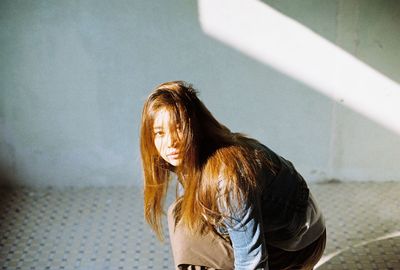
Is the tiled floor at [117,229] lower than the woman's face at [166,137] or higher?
lower

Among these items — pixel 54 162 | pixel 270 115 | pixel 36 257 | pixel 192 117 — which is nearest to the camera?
pixel 192 117

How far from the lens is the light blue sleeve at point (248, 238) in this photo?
120 centimetres

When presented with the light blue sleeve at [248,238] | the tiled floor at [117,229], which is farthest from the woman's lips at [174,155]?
the tiled floor at [117,229]

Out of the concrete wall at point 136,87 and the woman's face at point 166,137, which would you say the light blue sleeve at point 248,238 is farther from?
the concrete wall at point 136,87

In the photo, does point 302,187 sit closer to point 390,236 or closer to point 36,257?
point 390,236

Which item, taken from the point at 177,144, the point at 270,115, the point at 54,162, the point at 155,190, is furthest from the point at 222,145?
the point at 54,162

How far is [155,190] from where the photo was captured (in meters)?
1.38

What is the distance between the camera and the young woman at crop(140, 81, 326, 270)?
117cm

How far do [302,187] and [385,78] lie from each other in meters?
0.77

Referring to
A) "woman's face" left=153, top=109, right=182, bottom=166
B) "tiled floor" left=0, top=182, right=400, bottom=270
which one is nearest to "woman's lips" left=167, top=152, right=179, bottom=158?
"woman's face" left=153, top=109, right=182, bottom=166

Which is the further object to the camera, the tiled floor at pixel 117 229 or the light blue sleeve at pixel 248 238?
the tiled floor at pixel 117 229

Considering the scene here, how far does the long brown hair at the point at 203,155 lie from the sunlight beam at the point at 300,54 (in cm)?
68

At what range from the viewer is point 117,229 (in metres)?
1.98

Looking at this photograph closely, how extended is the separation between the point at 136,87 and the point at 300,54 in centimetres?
59
